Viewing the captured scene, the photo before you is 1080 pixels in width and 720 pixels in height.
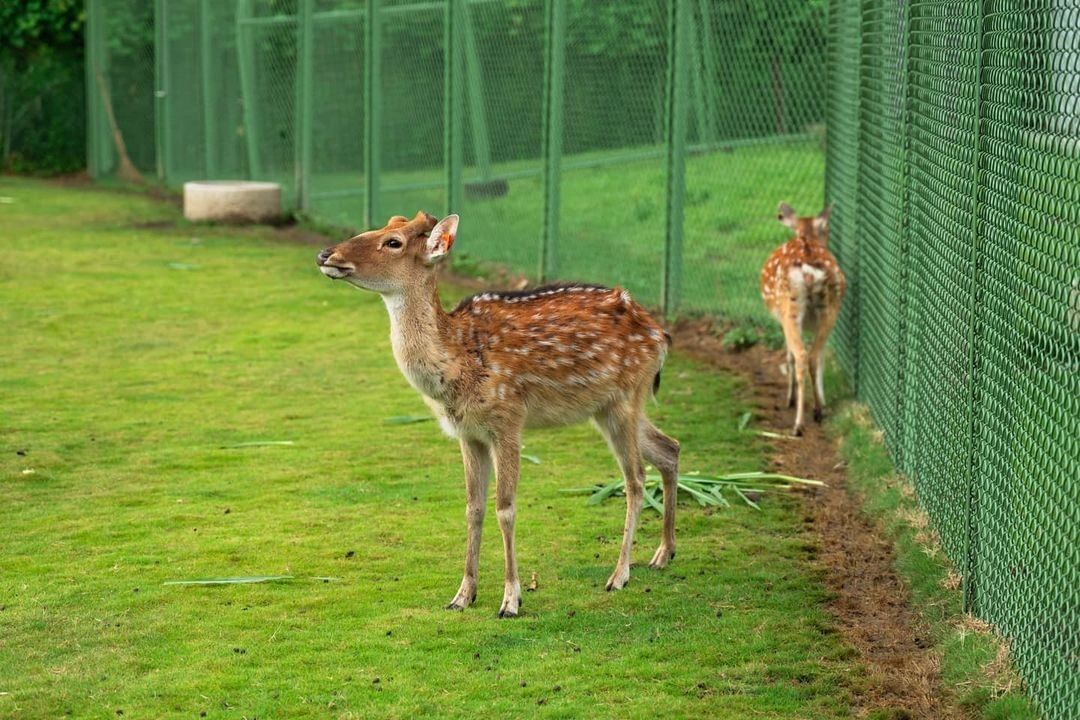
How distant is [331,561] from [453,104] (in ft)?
26.8

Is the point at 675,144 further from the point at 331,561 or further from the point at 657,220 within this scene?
the point at 331,561

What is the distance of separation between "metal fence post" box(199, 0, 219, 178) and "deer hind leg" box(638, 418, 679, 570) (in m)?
14.0

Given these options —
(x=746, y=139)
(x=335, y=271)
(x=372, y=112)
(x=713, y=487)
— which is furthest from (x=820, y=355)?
(x=372, y=112)

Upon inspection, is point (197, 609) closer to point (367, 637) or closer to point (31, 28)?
point (367, 637)

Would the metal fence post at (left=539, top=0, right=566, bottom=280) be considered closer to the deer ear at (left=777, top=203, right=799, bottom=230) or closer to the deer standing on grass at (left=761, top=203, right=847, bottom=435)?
the deer ear at (left=777, top=203, right=799, bottom=230)

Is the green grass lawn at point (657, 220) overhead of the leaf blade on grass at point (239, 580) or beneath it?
overhead

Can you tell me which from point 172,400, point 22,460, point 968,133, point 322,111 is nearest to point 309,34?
point 322,111

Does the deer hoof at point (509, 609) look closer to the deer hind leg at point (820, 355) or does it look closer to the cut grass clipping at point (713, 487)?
the cut grass clipping at point (713, 487)

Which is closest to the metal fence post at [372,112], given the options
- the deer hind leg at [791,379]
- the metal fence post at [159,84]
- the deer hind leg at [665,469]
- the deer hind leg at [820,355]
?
the metal fence post at [159,84]

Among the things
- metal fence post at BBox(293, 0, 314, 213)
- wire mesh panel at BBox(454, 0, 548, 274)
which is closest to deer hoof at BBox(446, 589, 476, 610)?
wire mesh panel at BBox(454, 0, 548, 274)

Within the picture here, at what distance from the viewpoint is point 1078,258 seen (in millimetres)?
4184

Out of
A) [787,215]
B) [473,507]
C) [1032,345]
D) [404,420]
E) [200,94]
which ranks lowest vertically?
[404,420]

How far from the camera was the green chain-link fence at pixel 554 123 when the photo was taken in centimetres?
1091

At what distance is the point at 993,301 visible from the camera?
17.1ft
